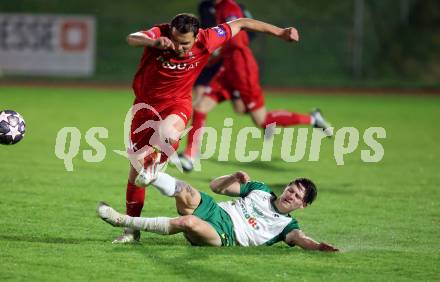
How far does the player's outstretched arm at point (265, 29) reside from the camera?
841cm

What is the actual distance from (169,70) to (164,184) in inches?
55.5

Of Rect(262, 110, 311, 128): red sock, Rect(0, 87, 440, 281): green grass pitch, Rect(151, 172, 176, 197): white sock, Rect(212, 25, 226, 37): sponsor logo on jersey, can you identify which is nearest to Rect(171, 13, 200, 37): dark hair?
Rect(212, 25, 226, 37): sponsor logo on jersey

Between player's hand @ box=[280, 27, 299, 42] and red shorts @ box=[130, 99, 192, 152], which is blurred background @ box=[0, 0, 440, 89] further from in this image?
player's hand @ box=[280, 27, 299, 42]

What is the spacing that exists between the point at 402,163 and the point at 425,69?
16.2 meters

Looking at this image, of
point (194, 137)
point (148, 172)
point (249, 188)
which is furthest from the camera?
point (194, 137)

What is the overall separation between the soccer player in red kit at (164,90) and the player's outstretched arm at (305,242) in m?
1.28

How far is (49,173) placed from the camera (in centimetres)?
1185

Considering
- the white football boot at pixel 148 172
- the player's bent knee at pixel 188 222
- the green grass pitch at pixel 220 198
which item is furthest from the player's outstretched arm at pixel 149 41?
the green grass pitch at pixel 220 198

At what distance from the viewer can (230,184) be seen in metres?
7.98

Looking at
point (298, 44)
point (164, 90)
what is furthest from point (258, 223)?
point (298, 44)

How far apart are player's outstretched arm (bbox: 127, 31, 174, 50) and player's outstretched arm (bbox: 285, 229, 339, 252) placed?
1.85m

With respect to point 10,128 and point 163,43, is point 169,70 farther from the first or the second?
point 10,128

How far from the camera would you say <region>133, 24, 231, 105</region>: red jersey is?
817 centimetres

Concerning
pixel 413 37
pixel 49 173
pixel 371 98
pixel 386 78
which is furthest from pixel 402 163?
pixel 413 37
